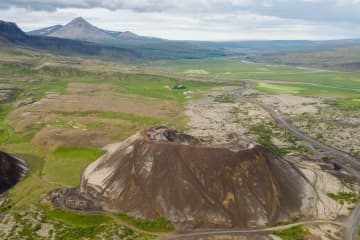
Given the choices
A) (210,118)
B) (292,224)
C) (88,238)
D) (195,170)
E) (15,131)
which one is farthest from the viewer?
(210,118)

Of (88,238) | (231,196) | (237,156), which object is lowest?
(88,238)

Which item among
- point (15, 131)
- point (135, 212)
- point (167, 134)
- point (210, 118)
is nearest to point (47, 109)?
point (15, 131)

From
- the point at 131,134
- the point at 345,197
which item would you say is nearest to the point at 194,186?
the point at 345,197

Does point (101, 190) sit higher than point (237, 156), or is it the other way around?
point (237, 156)

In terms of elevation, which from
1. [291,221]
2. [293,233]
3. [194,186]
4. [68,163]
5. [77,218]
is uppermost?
[194,186]

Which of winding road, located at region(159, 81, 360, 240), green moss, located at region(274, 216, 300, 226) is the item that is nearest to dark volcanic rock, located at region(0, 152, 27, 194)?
winding road, located at region(159, 81, 360, 240)

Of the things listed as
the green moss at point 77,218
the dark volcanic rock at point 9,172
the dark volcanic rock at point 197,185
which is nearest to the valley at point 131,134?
the green moss at point 77,218

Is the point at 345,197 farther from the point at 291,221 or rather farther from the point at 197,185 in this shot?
the point at 197,185

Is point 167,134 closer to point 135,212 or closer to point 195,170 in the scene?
point 195,170

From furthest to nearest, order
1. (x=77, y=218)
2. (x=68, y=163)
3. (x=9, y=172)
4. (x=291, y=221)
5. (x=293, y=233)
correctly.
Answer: (x=68, y=163) → (x=9, y=172) → (x=77, y=218) → (x=291, y=221) → (x=293, y=233)
